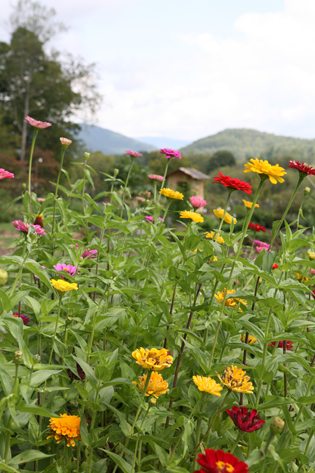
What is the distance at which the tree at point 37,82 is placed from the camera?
61.4ft

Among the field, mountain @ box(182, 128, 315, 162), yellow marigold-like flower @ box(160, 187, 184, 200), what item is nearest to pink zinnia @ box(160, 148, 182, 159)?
yellow marigold-like flower @ box(160, 187, 184, 200)

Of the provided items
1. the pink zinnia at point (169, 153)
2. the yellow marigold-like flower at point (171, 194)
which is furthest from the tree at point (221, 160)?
the yellow marigold-like flower at point (171, 194)

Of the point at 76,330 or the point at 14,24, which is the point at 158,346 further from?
the point at 14,24

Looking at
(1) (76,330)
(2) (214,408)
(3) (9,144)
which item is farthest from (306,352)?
(3) (9,144)

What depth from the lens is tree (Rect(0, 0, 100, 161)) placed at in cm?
1872

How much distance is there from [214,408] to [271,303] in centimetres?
28

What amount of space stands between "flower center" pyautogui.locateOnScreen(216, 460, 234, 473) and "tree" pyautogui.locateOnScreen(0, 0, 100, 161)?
1856 centimetres

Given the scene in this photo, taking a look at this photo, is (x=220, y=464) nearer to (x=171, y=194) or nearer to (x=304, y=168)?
(x=304, y=168)

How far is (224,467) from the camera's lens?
29.2 inches

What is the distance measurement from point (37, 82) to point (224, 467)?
1959 centimetres

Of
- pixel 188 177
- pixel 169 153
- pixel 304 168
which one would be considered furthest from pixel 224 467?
pixel 188 177

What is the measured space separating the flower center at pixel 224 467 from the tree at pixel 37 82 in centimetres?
1856

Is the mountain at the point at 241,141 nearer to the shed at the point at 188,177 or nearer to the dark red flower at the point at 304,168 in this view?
the shed at the point at 188,177

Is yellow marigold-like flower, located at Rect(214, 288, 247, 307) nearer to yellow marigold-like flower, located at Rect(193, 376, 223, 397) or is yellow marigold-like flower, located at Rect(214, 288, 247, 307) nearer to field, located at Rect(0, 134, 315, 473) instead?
field, located at Rect(0, 134, 315, 473)
